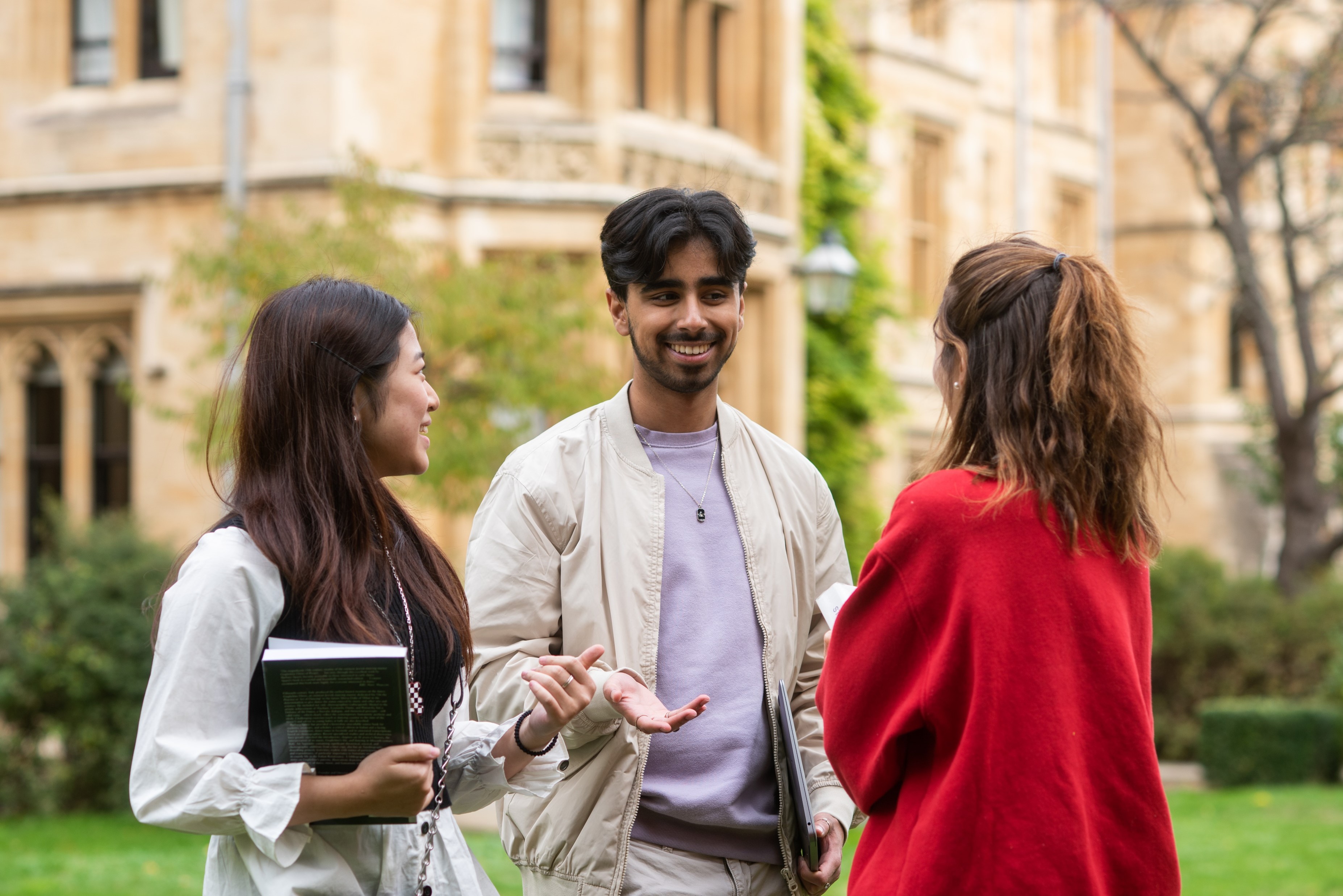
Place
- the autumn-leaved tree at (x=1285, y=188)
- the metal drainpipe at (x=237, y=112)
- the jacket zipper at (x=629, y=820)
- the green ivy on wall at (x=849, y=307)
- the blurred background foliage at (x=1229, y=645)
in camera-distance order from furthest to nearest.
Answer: the green ivy on wall at (x=849, y=307)
the autumn-leaved tree at (x=1285, y=188)
the blurred background foliage at (x=1229, y=645)
the metal drainpipe at (x=237, y=112)
the jacket zipper at (x=629, y=820)

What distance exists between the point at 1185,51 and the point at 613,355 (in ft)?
31.9

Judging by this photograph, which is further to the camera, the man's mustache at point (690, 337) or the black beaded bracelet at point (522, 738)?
the man's mustache at point (690, 337)

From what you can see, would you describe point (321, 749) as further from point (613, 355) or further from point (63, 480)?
point (63, 480)

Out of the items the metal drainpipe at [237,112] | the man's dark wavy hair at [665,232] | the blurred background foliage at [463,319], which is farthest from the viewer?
the metal drainpipe at [237,112]

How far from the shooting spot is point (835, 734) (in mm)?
2586

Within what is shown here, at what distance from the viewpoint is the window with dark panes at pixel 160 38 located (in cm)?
1418

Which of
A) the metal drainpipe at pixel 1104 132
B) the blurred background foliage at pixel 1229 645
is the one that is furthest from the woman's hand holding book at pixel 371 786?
the metal drainpipe at pixel 1104 132

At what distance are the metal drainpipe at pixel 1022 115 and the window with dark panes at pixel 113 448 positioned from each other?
14.1m

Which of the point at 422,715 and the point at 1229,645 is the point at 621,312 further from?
the point at 1229,645

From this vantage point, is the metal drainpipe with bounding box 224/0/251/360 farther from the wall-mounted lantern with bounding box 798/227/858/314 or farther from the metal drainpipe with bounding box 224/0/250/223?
the wall-mounted lantern with bounding box 798/227/858/314

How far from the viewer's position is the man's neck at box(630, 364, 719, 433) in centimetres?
348

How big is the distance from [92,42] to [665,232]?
1282 cm

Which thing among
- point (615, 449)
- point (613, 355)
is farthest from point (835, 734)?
point (613, 355)

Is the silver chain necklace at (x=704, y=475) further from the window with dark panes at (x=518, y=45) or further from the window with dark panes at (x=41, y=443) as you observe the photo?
the window with dark panes at (x=41, y=443)
